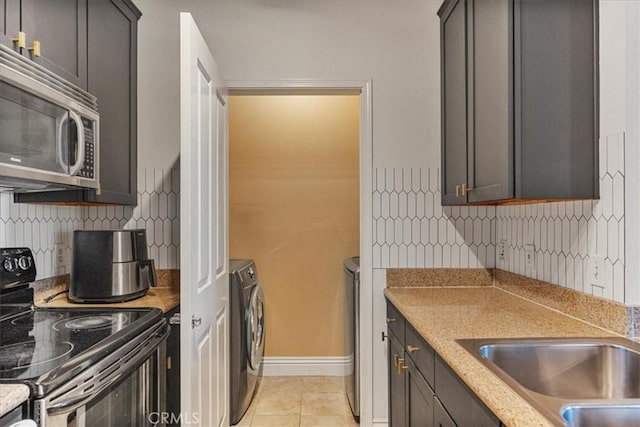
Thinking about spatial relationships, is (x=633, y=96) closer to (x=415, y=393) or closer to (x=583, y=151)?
(x=583, y=151)

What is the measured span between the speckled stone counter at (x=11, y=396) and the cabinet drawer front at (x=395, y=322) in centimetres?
142

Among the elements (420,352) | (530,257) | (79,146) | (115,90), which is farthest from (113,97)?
(530,257)

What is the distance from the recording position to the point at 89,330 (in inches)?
61.2

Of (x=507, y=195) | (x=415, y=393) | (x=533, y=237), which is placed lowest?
(x=415, y=393)

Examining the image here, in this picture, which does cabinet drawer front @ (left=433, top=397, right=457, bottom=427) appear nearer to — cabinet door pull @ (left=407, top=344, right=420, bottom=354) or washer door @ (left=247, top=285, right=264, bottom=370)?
cabinet door pull @ (left=407, top=344, right=420, bottom=354)

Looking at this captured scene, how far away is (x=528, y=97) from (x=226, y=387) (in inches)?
81.6

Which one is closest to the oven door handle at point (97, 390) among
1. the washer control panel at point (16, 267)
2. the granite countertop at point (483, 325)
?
the washer control panel at point (16, 267)

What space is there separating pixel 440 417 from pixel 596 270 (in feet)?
2.49

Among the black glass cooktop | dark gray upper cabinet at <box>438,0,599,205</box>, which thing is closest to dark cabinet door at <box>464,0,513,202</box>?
dark gray upper cabinet at <box>438,0,599,205</box>

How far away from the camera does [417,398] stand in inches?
67.9

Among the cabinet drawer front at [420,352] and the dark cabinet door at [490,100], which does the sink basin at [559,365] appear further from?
the dark cabinet door at [490,100]

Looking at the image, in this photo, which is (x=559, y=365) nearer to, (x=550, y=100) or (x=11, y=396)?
(x=550, y=100)

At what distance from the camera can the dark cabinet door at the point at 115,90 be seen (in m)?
2.07

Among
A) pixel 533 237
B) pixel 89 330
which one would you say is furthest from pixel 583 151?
pixel 89 330
